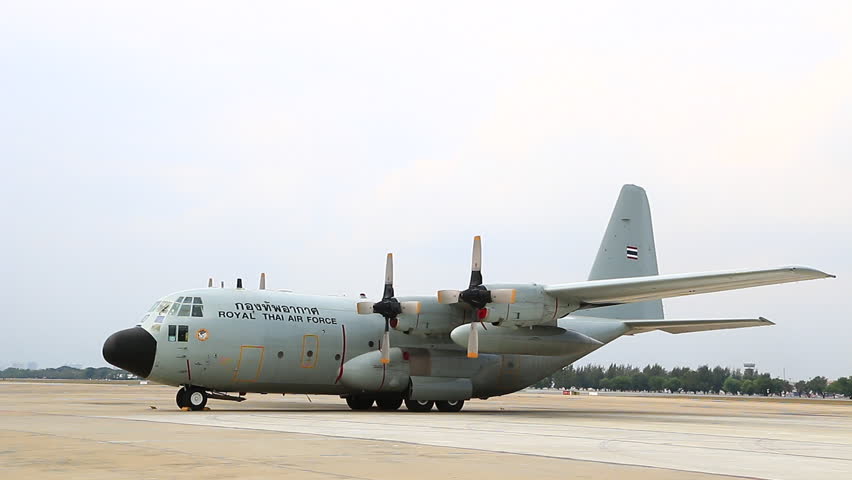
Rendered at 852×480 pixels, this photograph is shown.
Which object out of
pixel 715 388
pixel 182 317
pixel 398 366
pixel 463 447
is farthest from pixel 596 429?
pixel 715 388

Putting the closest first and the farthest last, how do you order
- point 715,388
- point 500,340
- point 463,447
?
point 463,447 → point 500,340 → point 715,388

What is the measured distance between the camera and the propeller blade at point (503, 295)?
22.7 metres

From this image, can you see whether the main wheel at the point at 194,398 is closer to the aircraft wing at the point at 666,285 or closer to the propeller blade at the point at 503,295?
the propeller blade at the point at 503,295

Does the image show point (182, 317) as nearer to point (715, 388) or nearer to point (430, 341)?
point (430, 341)

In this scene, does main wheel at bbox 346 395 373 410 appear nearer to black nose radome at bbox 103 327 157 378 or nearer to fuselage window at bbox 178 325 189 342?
fuselage window at bbox 178 325 189 342

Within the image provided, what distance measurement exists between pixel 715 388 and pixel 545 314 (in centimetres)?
8839

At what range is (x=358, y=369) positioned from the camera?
81.3ft

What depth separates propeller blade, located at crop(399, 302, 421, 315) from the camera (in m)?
24.3

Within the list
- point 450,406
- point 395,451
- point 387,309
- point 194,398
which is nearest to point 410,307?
point 387,309

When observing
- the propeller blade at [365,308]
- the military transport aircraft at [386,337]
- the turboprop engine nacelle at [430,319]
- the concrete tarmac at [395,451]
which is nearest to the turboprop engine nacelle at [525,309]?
the military transport aircraft at [386,337]

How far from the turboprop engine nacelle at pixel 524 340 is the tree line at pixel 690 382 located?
2835 inches

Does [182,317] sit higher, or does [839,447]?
[182,317]

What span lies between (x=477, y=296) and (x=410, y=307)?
2.30 m

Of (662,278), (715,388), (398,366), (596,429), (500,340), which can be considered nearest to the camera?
(596,429)
